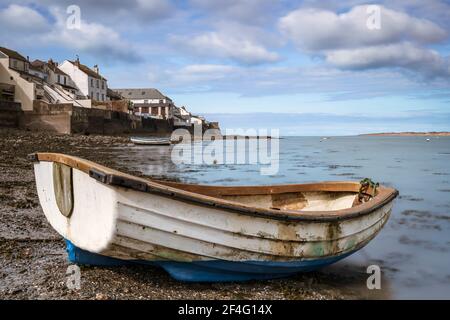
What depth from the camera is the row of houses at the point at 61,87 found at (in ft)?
151

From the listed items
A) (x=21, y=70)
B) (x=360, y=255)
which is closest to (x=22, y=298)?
(x=360, y=255)

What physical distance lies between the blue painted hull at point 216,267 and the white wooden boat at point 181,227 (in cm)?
1

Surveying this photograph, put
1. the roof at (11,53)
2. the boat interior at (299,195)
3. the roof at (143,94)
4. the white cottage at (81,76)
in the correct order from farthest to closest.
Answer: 1. the roof at (143,94)
2. the white cottage at (81,76)
3. the roof at (11,53)
4. the boat interior at (299,195)

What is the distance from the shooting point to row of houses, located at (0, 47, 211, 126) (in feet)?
151

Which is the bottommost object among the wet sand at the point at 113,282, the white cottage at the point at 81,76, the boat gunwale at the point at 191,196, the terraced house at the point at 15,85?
the wet sand at the point at 113,282

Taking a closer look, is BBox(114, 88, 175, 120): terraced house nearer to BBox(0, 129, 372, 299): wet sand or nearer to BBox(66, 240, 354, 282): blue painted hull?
BBox(0, 129, 372, 299): wet sand

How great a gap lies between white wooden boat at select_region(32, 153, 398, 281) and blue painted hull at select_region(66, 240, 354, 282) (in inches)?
0.5

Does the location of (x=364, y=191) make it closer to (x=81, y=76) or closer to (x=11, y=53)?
(x=11, y=53)

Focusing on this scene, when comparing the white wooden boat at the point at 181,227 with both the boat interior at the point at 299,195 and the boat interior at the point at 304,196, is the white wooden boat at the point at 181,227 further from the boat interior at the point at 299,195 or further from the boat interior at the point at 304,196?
the boat interior at the point at 304,196

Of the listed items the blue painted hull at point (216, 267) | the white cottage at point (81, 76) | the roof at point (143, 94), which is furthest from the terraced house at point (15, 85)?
the roof at point (143, 94)

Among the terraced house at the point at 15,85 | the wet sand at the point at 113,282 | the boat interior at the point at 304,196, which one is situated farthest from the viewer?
the terraced house at the point at 15,85

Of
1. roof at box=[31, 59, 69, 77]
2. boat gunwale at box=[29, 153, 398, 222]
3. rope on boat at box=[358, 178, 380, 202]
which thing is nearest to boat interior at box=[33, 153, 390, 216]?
rope on boat at box=[358, 178, 380, 202]

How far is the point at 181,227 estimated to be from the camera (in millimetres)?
4348
